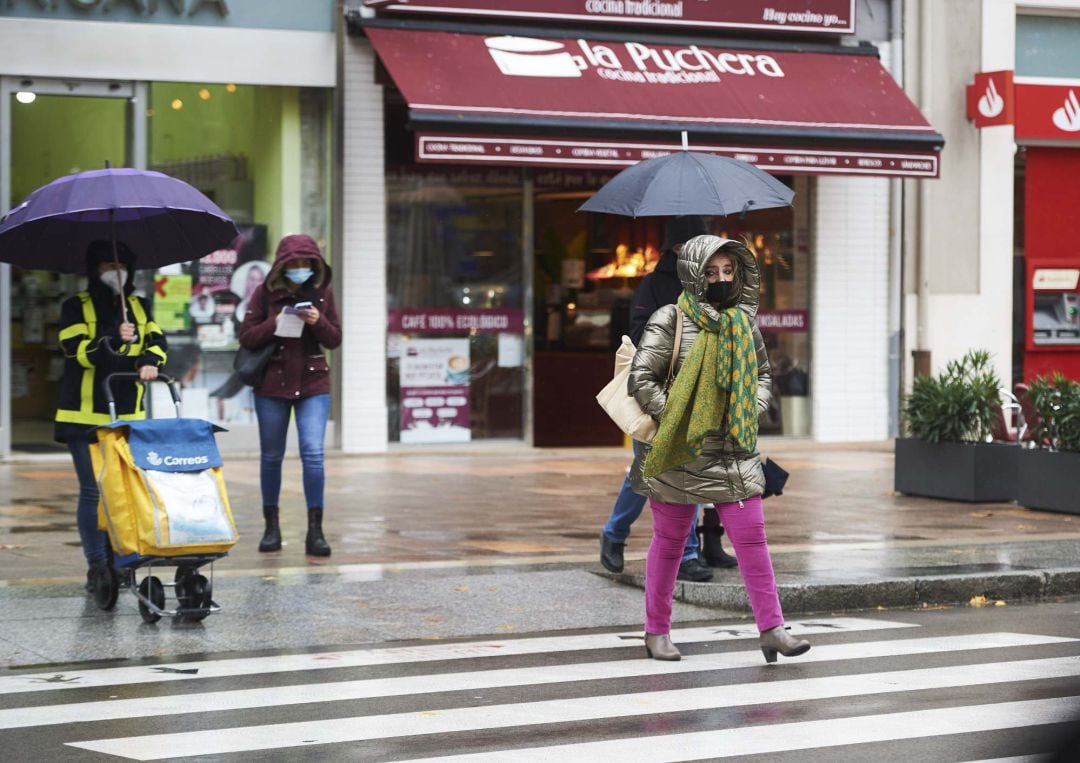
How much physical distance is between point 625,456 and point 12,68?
7095 millimetres

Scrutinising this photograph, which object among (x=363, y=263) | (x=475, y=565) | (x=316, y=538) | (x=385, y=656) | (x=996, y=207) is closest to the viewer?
(x=385, y=656)

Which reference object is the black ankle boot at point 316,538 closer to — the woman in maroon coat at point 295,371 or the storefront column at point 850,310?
the woman in maroon coat at point 295,371

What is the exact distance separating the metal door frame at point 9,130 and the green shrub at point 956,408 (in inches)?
297

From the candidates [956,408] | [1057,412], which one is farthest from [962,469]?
[1057,412]

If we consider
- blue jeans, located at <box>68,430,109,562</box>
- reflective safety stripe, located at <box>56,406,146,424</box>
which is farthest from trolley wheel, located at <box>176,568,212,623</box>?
reflective safety stripe, located at <box>56,406,146,424</box>

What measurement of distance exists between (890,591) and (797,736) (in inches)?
137

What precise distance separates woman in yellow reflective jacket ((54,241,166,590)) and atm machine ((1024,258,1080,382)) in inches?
538

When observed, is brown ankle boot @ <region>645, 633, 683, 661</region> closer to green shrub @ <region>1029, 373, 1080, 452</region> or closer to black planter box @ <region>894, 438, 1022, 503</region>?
green shrub @ <region>1029, 373, 1080, 452</region>

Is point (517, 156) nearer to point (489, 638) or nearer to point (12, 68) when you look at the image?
point (12, 68)

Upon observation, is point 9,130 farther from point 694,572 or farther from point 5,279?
point 694,572

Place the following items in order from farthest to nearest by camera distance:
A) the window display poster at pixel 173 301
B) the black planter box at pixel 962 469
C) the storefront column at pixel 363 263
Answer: the storefront column at pixel 363 263 < the window display poster at pixel 173 301 < the black planter box at pixel 962 469

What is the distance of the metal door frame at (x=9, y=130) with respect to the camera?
53.7ft

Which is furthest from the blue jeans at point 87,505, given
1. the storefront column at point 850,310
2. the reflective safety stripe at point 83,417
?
the storefront column at point 850,310

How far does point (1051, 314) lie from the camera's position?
20594 millimetres
